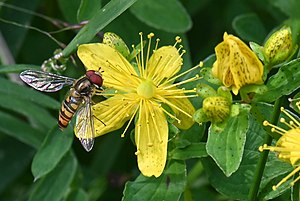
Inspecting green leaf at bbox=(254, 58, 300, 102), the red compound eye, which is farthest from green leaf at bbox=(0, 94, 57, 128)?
green leaf at bbox=(254, 58, 300, 102)

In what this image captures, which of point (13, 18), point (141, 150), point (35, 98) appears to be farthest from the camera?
point (13, 18)

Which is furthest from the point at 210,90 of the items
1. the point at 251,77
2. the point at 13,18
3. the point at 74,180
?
the point at 13,18

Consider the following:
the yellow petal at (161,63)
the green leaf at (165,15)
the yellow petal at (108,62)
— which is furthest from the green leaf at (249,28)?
the yellow petal at (108,62)

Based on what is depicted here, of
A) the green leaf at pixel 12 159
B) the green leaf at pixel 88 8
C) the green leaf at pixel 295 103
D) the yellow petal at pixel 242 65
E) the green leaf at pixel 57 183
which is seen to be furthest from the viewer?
the green leaf at pixel 12 159

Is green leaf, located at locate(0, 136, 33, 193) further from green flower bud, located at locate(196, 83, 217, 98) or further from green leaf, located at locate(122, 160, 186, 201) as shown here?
green flower bud, located at locate(196, 83, 217, 98)

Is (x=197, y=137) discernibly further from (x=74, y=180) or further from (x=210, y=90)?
(x=74, y=180)

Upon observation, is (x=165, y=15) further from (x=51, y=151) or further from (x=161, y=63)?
(x=51, y=151)

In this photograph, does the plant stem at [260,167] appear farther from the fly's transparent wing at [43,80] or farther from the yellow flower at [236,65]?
the fly's transparent wing at [43,80]
